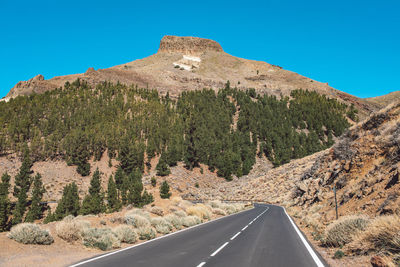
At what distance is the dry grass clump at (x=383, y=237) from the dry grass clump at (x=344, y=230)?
0.98 metres

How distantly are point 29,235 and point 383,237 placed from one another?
1170cm

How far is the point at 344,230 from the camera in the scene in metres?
10.3

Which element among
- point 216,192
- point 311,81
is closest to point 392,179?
point 216,192

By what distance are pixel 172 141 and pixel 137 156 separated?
1169cm

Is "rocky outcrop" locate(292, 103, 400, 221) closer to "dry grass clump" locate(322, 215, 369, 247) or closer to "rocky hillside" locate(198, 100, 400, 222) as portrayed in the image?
"rocky hillside" locate(198, 100, 400, 222)

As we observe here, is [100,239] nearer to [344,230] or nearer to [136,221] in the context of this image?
[136,221]

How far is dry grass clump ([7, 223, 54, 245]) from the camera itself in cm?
1002

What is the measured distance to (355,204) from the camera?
14930mm

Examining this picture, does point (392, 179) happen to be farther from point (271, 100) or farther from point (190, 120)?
point (271, 100)

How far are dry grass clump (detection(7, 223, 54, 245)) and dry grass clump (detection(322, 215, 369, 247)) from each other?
10.9 m

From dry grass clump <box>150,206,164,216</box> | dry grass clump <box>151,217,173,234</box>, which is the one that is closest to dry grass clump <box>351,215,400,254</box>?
dry grass clump <box>151,217,173,234</box>

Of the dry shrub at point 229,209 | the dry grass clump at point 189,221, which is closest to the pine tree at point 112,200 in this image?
the dry shrub at point 229,209

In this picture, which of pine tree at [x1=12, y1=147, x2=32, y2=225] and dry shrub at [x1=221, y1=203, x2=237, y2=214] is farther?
pine tree at [x1=12, y1=147, x2=32, y2=225]

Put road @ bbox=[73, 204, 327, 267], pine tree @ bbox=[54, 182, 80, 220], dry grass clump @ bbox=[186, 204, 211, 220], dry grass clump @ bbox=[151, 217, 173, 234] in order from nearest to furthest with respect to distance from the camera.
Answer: road @ bbox=[73, 204, 327, 267] < dry grass clump @ bbox=[151, 217, 173, 234] < dry grass clump @ bbox=[186, 204, 211, 220] < pine tree @ bbox=[54, 182, 80, 220]
